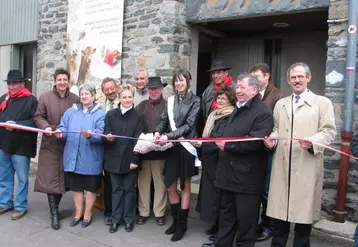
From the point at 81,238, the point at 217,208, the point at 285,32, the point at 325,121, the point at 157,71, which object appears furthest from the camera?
the point at 285,32

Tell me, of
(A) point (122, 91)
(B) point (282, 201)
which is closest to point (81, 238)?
(A) point (122, 91)

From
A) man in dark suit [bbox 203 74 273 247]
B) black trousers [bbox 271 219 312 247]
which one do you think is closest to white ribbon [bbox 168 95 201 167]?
man in dark suit [bbox 203 74 273 247]

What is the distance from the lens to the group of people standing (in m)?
3.26

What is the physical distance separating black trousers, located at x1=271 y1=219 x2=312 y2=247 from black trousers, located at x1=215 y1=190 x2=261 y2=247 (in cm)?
24

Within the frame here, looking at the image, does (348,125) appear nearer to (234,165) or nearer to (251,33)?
(234,165)

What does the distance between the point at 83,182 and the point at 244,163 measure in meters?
2.07

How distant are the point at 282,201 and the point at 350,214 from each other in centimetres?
168

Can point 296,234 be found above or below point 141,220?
above

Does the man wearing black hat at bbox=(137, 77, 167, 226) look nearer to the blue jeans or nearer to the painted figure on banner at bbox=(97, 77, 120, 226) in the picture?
the painted figure on banner at bbox=(97, 77, 120, 226)

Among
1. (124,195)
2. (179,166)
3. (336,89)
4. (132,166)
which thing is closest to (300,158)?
(179,166)

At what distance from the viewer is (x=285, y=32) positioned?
25.1 ft

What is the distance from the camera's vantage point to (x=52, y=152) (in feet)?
14.7

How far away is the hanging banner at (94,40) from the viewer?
6.77 m

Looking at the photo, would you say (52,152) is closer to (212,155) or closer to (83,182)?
(83,182)
